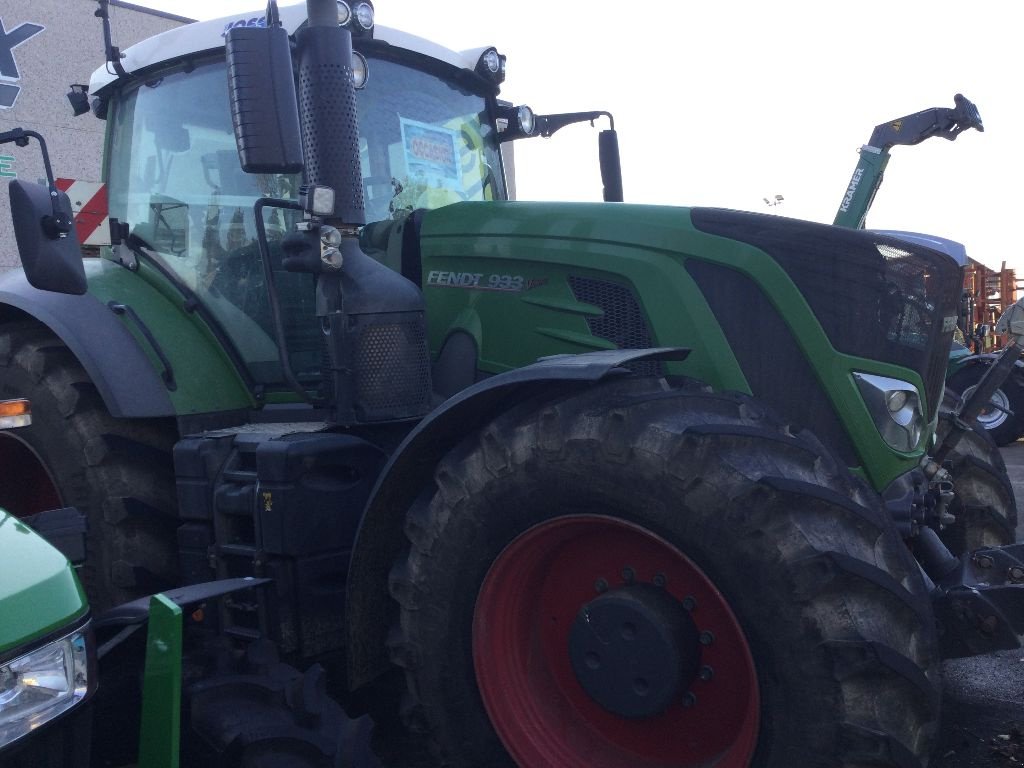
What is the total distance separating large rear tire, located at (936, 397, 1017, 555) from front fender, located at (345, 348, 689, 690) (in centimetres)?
177

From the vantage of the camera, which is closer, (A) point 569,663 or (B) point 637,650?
(B) point 637,650

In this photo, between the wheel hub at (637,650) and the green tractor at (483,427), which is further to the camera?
the wheel hub at (637,650)

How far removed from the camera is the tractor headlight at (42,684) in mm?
1705

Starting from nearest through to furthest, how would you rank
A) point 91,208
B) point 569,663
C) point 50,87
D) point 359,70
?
point 569,663
point 359,70
point 91,208
point 50,87

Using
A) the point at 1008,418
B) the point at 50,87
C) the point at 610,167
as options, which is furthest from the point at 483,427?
the point at 1008,418

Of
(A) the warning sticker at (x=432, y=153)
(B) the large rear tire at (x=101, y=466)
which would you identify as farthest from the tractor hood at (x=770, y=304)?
(B) the large rear tire at (x=101, y=466)

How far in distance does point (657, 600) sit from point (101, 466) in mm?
2165

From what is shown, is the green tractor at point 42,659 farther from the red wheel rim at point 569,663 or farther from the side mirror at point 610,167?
the side mirror at point 610,167

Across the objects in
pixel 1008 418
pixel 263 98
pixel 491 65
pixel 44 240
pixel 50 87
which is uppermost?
pixel 50 87

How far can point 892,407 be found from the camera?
2.68 metres

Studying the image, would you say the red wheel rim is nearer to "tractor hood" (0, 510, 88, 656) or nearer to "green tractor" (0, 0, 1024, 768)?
"green tractor" (0, 0, 1024, 768)

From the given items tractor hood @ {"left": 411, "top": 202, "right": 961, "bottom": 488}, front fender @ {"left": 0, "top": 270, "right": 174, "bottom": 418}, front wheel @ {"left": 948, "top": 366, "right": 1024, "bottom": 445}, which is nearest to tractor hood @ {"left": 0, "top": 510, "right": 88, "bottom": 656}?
front fender @ {"left": 0, "top": 270, "right": 174, "bottom": 418}

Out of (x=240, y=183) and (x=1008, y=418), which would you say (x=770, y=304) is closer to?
(x=240, y=183)

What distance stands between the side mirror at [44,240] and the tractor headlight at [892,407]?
220cm
